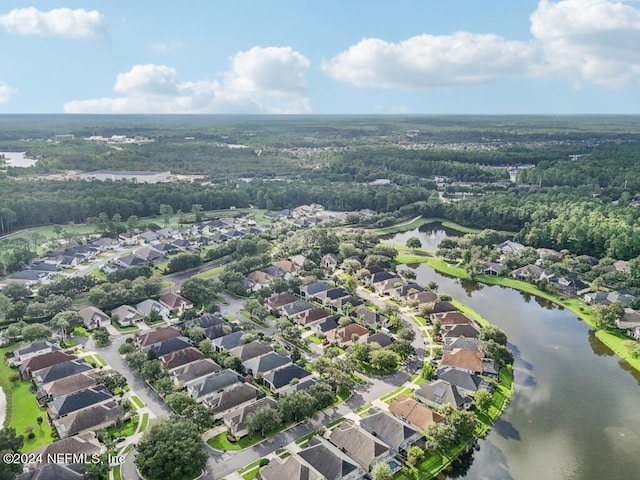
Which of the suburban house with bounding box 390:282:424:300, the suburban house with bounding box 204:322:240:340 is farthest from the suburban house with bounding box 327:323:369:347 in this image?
the suburban house with bounding box 390:282:424:300

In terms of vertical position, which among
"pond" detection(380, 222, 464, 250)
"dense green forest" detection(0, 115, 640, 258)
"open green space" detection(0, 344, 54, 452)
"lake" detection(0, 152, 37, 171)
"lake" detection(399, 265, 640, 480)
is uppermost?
"lake" detection(0, 152, 37, 171)

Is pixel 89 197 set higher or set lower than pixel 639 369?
higher

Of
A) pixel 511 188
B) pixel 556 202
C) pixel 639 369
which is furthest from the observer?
pixel 511 188

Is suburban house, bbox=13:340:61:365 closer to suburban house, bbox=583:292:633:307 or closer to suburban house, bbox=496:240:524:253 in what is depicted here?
suburban house, bbox=583:292:633:307

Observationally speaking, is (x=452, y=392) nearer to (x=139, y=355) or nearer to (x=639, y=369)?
(x=639, y=369)

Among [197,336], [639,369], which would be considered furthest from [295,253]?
[639,369]

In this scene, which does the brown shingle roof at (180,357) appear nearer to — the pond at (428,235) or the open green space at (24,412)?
the open green space at (24,412)

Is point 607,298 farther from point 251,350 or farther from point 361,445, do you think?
point 251,350
